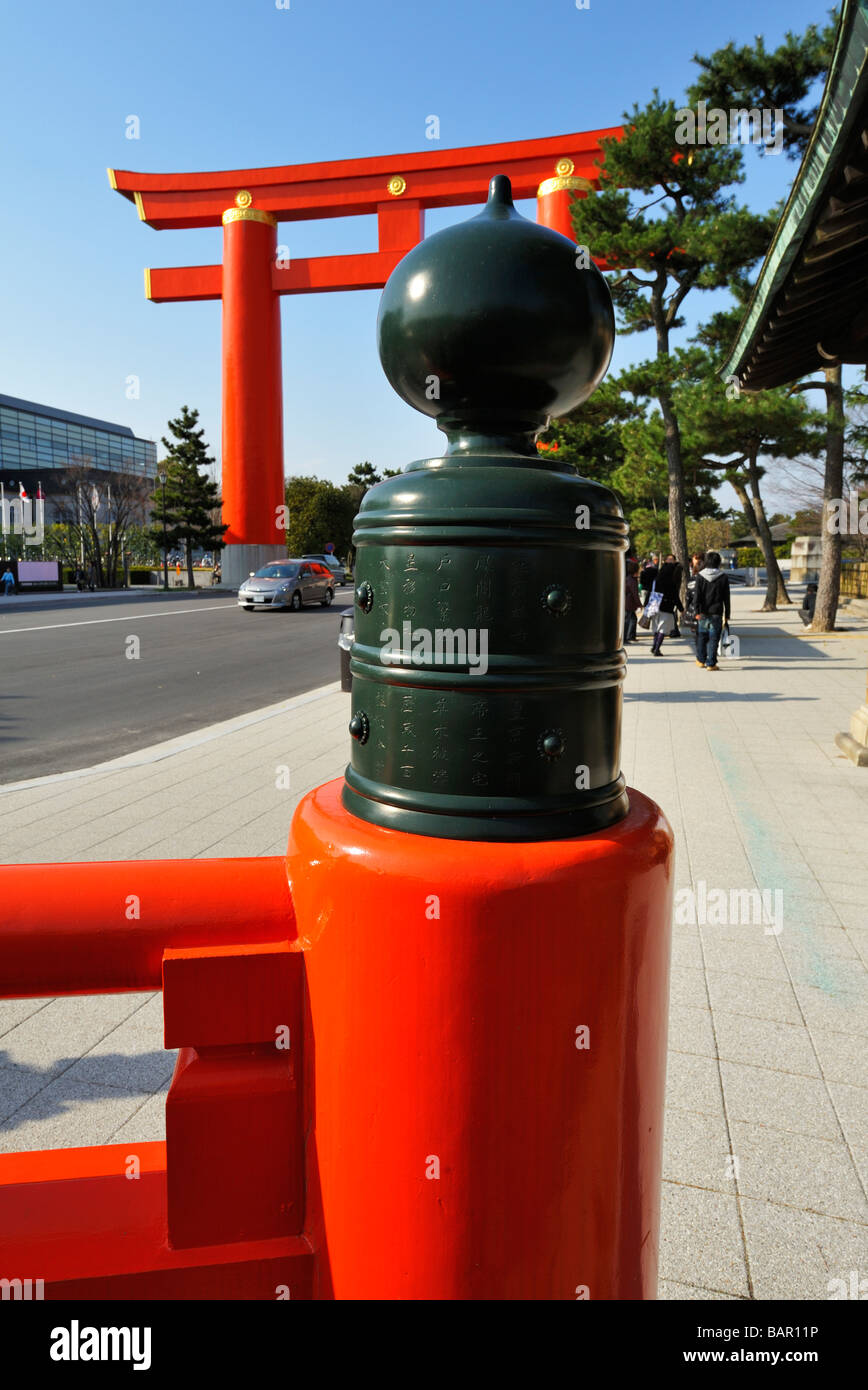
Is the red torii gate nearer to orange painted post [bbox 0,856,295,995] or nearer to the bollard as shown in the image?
the bollard

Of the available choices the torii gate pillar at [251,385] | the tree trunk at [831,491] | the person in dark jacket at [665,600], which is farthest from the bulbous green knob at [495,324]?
the torii gate pillar at [251,385]

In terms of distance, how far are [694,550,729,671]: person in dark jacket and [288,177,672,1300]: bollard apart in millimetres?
10603

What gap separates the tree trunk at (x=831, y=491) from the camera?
609 inches

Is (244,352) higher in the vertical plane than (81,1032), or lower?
higher

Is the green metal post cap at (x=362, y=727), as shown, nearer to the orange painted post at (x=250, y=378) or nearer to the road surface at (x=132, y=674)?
the road surface at (x=132, y=674)

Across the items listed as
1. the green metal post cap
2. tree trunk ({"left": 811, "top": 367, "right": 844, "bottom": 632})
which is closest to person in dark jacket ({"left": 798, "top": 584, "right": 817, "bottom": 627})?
tree trunk ({"left": 811, "top": 367, "right": 844, "bottom": 632})

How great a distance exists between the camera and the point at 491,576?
2.91 feet

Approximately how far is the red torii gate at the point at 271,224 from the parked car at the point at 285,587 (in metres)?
9.77

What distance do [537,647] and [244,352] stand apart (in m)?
35.0

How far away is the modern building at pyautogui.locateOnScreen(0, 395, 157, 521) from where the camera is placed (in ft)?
204

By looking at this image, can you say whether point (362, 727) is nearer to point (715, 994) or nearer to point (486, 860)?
point (486, 860)

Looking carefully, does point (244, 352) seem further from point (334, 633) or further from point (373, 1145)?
point (373, 1145)

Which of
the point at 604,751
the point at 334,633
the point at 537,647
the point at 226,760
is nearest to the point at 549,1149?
the point at 604,751
